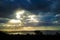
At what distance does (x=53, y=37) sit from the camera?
5878 centimetres

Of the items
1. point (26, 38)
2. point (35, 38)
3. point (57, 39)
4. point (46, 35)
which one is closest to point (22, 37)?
point (26, 38)

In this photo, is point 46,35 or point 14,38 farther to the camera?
point 46,35

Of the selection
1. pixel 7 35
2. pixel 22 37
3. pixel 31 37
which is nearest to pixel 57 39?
pixel 31 37

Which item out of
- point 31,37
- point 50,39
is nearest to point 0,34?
point 31,37

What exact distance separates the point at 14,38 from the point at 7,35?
15.3ft

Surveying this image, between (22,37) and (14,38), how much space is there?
3829 millimetres

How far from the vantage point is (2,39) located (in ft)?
181

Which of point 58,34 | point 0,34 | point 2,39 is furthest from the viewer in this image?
point 0,34

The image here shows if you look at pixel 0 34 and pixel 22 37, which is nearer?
pixel 22 37

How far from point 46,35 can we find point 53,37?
3.57 meters

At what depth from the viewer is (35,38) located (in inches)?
2195

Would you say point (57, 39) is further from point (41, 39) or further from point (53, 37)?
point (41, 39)

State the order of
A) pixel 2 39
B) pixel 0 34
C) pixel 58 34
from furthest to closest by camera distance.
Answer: pixel 0 34
pixel 58 34
pixel 2 39

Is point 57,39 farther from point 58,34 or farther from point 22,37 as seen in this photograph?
point 22,37
